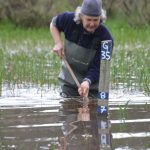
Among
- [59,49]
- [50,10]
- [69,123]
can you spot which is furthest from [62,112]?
[50,10]

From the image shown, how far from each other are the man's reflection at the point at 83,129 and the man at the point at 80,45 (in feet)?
0.78

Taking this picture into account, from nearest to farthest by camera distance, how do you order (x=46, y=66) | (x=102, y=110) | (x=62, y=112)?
(x=102, y=110)
(x=62, y=112)
(x=46, y=66)

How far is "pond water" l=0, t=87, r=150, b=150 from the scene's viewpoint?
5.33 meters

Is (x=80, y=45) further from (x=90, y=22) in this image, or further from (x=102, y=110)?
(x=102, y=110)

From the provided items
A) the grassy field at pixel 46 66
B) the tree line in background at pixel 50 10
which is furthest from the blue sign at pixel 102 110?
the tree line in background at pixel 50 10

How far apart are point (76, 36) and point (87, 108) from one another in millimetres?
913

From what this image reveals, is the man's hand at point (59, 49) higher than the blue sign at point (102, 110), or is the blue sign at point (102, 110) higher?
the man's hand at point (59, 49)

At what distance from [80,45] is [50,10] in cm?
1813

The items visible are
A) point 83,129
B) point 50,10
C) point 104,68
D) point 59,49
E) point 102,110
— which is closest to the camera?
point 83,129

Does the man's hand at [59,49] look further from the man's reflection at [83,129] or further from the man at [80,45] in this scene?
the man's reflection at [83,129]

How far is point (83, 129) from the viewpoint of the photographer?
6.04 metres

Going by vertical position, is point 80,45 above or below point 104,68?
above

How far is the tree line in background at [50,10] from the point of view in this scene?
82.1 feet

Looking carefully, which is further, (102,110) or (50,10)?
(50,10)
